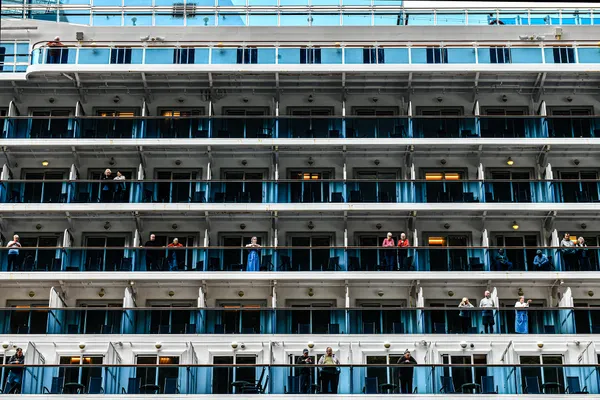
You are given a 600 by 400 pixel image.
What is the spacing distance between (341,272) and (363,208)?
2.73m

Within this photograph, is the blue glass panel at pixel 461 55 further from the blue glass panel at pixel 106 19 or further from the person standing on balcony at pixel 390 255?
the blue glass panel at pixel 106 19

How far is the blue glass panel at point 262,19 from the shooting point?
3984 centimetres

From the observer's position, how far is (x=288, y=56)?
3741cm

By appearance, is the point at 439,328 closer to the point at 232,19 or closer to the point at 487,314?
the point at 487,314

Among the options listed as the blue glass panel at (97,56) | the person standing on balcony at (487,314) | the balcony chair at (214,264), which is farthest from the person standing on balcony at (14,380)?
the person standing on balcony at (487,314)

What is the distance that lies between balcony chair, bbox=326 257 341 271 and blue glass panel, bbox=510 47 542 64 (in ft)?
35.6

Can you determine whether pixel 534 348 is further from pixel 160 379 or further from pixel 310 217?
pixel 160 379

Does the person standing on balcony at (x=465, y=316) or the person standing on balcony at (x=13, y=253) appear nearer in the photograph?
the person standing on balcony at (x=465, y=316)

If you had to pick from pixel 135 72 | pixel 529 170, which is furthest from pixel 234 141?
pixel 529 170

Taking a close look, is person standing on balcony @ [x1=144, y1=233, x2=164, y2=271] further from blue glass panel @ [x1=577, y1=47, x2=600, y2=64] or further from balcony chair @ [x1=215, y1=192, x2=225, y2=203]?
blue glass panel @ [x1=577, y1=47, x2=600, y2=64]

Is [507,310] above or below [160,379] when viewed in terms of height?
above

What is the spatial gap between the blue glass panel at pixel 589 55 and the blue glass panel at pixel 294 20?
442 inches

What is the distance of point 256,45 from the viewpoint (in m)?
38.1

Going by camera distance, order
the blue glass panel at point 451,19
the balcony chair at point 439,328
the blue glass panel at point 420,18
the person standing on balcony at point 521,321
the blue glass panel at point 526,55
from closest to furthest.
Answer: the person standing on balcony at point 521,321, the balcony chair at point 439,328, the blue glass panel at point 526,55, the blue glass panel at point 451,19, the blue glass panel at point 420,18
